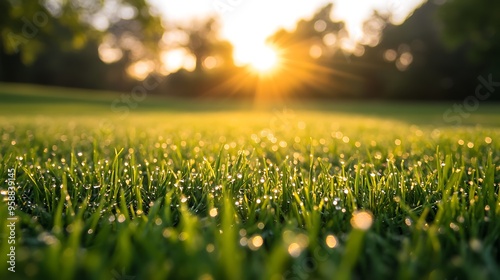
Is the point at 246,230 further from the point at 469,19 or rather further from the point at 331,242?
the point at 469,19

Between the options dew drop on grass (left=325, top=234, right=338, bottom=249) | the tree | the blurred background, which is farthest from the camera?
the blurred background

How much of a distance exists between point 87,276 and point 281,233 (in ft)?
1.70

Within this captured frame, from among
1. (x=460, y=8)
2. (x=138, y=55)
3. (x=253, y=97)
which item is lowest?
(x=253, y=97)

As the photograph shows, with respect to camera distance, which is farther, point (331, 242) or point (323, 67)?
point (323, 67)

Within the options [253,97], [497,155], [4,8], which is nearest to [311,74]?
[253,97]

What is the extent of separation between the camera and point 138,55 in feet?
168

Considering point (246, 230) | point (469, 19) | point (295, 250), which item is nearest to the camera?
point (295, 250)

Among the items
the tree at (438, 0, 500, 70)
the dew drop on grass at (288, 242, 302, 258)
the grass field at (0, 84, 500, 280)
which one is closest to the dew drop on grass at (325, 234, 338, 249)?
the grass field at (0, 84, 500, 280)

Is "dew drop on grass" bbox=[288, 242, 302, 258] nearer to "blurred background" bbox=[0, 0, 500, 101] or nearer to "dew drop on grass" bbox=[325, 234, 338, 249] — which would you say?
"dew drop on grass" bbox=[325, 234, 338, 249]

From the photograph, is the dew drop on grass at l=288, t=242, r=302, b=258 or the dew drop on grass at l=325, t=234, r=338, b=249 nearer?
the dew drop on grass at l=288, t=242, r=302, b=258

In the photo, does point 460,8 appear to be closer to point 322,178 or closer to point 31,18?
point 31,18

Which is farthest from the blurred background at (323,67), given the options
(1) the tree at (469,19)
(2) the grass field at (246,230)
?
(2) the grass field at (246,230)

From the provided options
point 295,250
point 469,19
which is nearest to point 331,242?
point 295,250

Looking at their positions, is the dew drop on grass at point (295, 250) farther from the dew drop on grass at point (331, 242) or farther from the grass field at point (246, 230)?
the dew drop on grass at point (331, 242)
